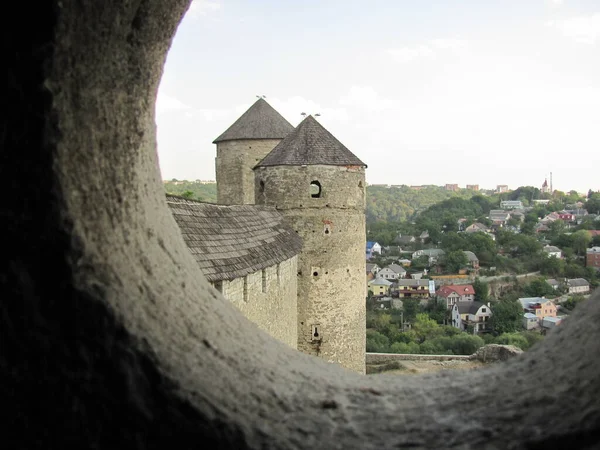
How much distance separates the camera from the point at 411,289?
60.9 meters

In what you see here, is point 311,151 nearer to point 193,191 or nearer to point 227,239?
point 227,239

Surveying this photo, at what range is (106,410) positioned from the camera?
1740mm

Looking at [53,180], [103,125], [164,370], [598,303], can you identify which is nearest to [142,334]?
[164,370]

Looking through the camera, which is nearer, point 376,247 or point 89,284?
point 89,284

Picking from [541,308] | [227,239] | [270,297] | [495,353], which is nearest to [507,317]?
[541,308]

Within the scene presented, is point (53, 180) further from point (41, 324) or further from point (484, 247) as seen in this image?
point (484, 247)

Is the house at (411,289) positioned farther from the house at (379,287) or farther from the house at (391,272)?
the house at (391,272)

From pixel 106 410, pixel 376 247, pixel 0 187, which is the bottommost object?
pixel 376 247

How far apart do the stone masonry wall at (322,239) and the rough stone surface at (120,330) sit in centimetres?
1264

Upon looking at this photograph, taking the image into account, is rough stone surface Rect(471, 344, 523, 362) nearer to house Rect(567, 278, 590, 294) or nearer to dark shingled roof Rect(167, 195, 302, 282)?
dark shingled roof Rect(167, 195, 302, 282)

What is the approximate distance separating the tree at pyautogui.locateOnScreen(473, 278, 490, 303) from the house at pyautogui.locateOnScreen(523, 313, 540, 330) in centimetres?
1019

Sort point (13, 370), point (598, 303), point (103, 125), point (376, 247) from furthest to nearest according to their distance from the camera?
point (376, 247), point (598, 303), point (103, 125), point (13, 370)

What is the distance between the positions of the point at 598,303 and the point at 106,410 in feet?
6.39

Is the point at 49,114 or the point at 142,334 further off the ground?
the point at 49,114
